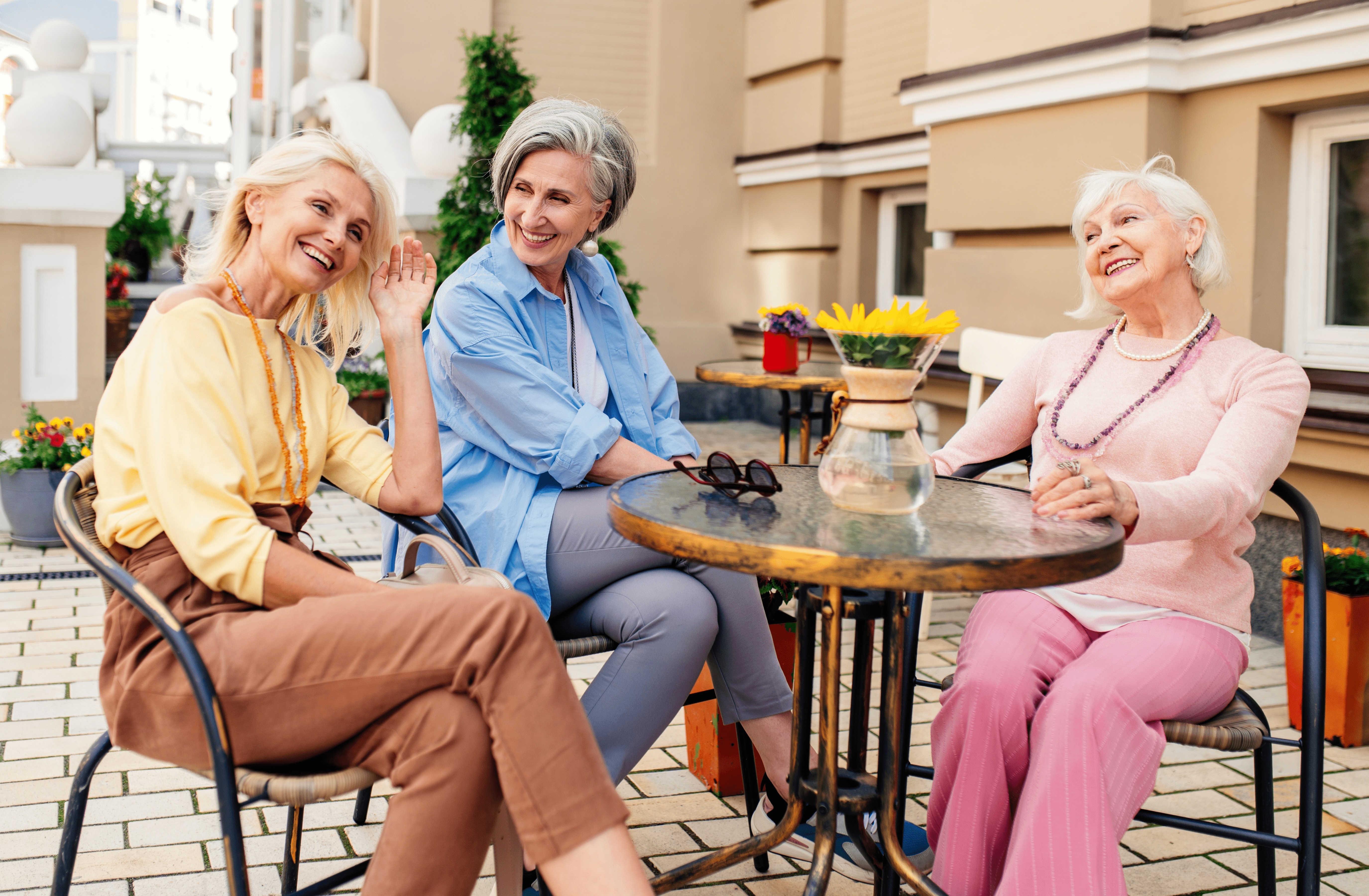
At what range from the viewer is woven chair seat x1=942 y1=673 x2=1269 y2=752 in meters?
1.84

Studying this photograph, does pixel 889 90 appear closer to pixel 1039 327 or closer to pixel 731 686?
pixel 1039 327

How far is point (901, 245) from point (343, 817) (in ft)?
18.7

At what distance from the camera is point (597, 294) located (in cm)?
257

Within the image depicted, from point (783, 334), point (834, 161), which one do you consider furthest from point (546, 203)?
point (834, 161)

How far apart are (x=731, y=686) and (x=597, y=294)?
0.89m

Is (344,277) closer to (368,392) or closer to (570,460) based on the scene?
(570,460)

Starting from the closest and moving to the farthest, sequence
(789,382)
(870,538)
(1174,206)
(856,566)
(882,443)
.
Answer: (856,566), (870,538), (882,443), (1174,206), (789,382)

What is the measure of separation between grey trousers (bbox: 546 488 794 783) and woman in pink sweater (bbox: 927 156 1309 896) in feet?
1.33

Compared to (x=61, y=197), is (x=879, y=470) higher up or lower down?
lower down

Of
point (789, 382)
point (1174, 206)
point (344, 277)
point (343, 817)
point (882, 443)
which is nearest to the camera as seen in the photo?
point (882, 443)

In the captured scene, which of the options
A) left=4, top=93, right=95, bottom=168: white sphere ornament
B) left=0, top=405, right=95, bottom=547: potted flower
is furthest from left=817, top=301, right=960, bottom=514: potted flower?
left=4, top=93, right=95, bottom=168: white sphere ornament

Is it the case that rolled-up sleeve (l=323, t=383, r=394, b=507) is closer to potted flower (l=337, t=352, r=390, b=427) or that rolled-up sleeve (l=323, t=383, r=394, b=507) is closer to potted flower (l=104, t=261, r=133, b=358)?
potted flower (l=337, t=352, r=390, b=427)

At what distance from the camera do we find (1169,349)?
2.20 m

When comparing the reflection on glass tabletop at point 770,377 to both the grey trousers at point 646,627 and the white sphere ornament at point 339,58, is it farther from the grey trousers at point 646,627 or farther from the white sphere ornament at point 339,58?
the white sphere ornament at point 339,58
